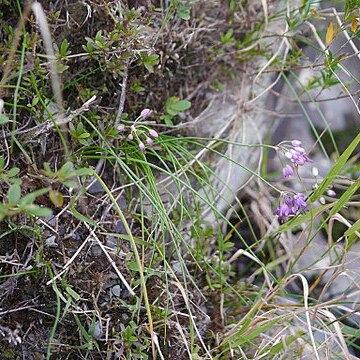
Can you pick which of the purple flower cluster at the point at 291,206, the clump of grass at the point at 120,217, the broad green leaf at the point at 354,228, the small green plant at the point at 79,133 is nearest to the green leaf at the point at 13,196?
the clump of grass at the point at 120,217

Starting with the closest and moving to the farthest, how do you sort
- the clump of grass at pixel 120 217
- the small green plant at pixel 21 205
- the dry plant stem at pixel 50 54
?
1. the small green plant at pixel 21 205
2. the dry plant stem at pixel 50 54
3. the clump of grass at pixel 120 217

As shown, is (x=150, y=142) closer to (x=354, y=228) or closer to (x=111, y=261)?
(x=111, y=261)

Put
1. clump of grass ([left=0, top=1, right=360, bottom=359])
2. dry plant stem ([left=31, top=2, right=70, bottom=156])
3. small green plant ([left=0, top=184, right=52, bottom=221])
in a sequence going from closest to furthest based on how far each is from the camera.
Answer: small green plant ([left=0, top=184, right=52, bottom=221]) → dry plant stem ([left=31, top=2, right=70, bottom=156]) → clump of grass ([left=0, top=1, right=360, bottom=359])

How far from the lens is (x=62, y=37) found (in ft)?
5.21

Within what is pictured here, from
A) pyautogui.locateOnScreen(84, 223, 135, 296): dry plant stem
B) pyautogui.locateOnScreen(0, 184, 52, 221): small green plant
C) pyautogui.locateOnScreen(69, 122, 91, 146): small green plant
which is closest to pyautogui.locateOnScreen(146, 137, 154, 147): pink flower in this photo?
pyautogui.locateOnScreen(69, 122, 91, 146): small green plant

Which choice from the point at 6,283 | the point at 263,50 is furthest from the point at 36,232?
the point at 263,50

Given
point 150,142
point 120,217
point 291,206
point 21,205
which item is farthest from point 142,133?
point 21,205

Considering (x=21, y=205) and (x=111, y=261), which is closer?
(x=21, y=205)

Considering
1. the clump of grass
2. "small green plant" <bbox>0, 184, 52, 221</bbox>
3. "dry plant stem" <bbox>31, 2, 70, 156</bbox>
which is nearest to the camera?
"small green plant" <bbox>0, 184, 52, 221</bbox>

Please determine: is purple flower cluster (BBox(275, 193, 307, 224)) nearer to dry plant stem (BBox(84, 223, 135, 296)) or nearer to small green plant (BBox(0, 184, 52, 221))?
dry plant stem (BBox(84, 223, 135, 296))

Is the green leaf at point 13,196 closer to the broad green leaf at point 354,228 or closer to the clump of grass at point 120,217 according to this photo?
the clump of grass at point 120,217

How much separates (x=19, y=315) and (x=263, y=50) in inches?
43.4

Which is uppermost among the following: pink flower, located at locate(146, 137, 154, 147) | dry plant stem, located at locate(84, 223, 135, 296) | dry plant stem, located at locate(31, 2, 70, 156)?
dry plant stem, located at locate(31, 2, 70, 156)

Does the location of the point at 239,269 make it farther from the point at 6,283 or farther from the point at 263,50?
the point at 6,283
